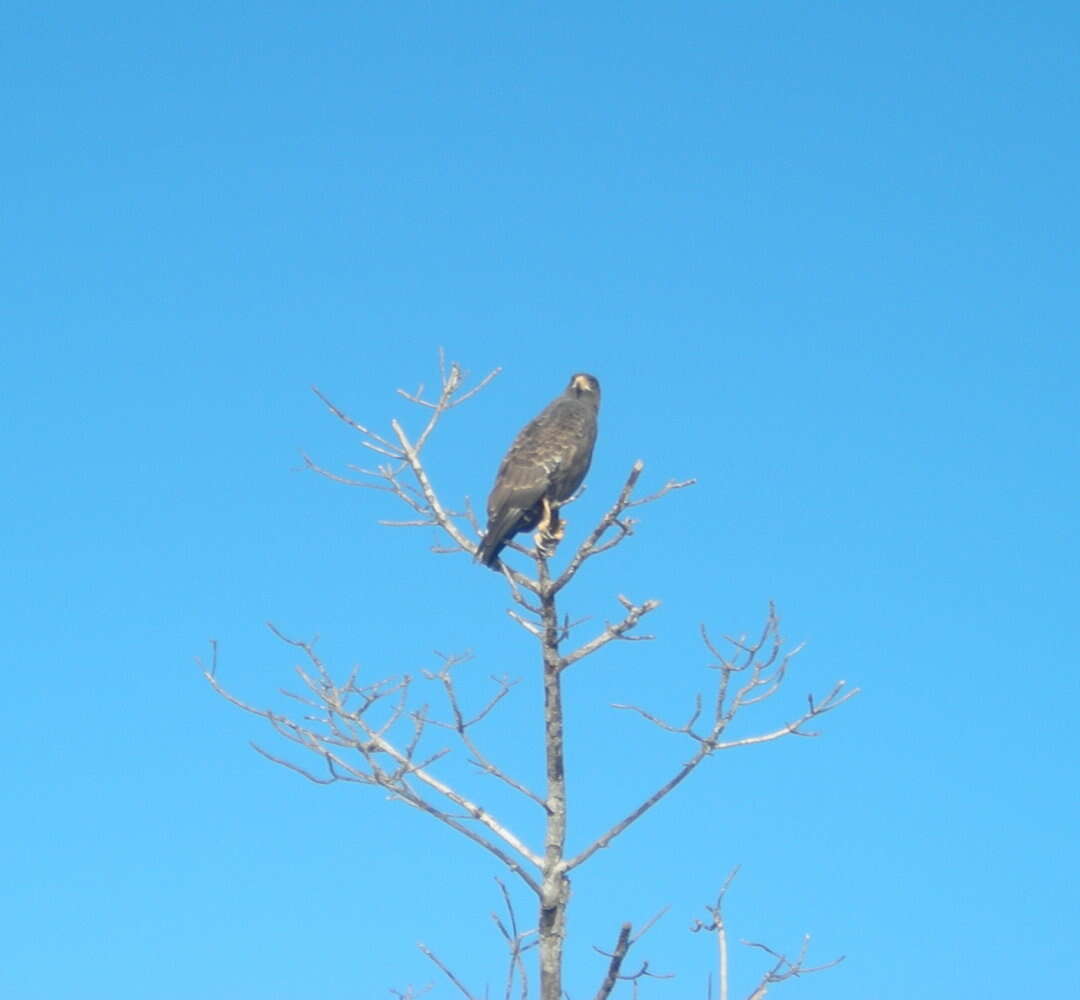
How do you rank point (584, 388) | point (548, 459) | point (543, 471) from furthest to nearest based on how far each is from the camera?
point (584, 388)
point (548, 459)
point (543, 471)

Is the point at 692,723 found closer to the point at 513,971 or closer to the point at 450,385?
the point at 513,971

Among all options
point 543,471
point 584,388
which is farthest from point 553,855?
point 584,388

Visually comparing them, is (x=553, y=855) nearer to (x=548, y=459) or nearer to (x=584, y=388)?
(x=548, y=459)

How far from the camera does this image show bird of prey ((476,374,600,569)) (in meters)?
9.23

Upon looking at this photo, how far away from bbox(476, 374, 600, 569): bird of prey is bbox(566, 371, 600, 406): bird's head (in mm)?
343

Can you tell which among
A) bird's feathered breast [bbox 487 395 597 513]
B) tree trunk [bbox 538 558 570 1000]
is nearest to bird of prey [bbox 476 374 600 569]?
bird's feathered breast [bbox 487 395 597 513]

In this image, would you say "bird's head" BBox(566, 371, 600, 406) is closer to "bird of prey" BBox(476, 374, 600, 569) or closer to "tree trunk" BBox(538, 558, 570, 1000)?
"bird of prey" BBox(476, 374, 600, 569)

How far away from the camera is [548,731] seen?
6121mm

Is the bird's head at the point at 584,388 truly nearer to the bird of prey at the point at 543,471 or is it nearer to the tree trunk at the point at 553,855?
the bird of prey at the point at 543,471

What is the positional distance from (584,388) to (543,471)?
1.76 meters

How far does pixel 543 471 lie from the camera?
967 centimetres

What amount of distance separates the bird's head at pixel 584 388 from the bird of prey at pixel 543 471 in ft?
1.12

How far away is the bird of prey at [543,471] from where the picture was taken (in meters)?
9.23

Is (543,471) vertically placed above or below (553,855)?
above
